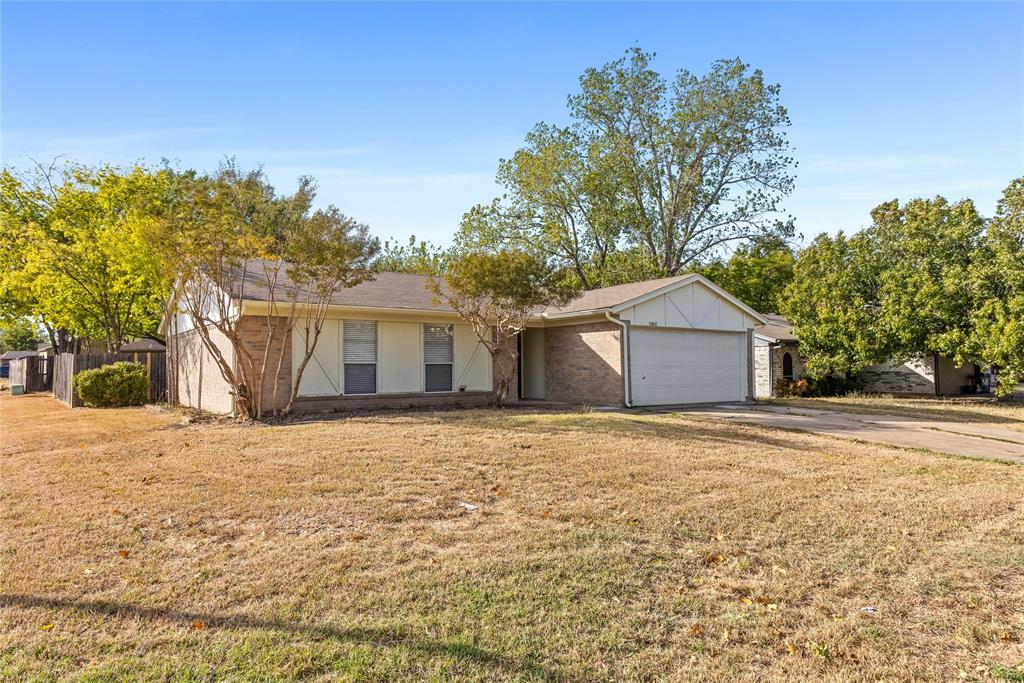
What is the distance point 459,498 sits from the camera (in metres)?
6.70

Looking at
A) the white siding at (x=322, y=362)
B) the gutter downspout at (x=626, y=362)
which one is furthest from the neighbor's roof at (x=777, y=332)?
the white siding at (x=322, y=362)

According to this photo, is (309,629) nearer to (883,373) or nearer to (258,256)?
(258,256)

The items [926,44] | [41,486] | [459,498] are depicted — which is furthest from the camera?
[926,44]

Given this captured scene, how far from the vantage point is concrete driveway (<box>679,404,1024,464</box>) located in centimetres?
1049

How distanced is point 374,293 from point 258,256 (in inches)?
141

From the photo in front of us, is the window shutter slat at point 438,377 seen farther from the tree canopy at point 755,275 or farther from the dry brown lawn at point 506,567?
the tree canopy at point 755,275

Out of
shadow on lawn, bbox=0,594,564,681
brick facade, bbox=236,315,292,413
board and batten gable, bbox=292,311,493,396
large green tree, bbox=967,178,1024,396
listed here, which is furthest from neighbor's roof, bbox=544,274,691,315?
shadow on lawn, bbox=0,594,564,681

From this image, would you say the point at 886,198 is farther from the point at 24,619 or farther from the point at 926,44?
the point at 24,619

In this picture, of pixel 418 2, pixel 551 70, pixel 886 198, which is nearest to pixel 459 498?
pixel 418 2

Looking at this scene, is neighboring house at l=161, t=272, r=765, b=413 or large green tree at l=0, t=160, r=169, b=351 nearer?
neighboring house at l=161, t=272, r=765, b=413

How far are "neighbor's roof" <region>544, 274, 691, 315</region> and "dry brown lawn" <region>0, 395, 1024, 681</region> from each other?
837 cm

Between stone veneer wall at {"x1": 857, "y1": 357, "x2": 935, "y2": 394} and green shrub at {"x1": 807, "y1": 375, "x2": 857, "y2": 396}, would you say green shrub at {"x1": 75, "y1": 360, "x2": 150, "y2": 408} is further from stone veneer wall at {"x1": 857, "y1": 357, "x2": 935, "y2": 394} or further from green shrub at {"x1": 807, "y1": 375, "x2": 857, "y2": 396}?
stone veneer wall at {"x1": 857, "y1": 357, "x2": 935, "y2": 394}

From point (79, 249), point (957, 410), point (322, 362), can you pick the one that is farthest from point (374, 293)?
point (957, 410)

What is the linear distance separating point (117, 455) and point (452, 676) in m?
8.04
